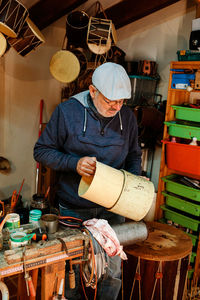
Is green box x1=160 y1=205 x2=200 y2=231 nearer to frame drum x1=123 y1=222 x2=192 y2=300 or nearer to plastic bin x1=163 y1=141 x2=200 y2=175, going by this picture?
plastic bin x1=163 y1=141 x2=200 y2=175

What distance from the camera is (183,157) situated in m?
3.15

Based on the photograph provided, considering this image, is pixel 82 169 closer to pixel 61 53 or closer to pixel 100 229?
pixel 100 229

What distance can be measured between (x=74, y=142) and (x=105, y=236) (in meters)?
0.62

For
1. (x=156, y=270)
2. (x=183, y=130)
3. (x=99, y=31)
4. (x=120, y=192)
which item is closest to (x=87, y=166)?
(x=120, y=192)

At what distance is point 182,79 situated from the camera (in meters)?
3.05

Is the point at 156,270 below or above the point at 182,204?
below

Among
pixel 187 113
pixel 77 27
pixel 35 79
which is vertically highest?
pixel 77 27

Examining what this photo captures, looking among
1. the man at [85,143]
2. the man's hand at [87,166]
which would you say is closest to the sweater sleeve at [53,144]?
the man at [85,143]

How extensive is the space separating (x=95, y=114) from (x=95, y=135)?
138 mm

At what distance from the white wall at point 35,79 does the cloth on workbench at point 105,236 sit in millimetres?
2336

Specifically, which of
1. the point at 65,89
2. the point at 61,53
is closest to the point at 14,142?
the point at 65,89

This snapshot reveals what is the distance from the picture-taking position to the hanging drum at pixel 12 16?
287 cm

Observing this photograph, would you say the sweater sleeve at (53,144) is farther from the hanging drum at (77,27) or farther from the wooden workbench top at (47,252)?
the hanging drum at (77,27)

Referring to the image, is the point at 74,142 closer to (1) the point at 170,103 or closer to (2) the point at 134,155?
→ (2) the point at 134,155
